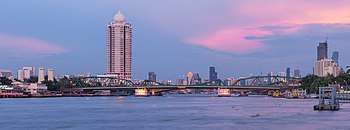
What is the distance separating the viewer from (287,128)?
54.8 m

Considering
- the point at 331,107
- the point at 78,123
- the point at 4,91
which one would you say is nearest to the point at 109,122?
the point at 78,123

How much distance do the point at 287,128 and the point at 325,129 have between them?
11.1 ft

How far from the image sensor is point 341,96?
117 meters

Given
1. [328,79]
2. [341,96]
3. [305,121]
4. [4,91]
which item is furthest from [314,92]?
[305,121]

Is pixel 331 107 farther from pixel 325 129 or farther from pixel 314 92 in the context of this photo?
pixel 314 92

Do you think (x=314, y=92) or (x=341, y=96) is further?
(x=314, y=92)

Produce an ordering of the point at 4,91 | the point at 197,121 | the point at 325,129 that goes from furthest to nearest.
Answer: the point at 4,91
the point at 197,121
the point at 325,129

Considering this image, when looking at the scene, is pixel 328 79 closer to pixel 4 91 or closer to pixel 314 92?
pixel 314 92

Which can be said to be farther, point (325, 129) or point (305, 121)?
point (305, 121)

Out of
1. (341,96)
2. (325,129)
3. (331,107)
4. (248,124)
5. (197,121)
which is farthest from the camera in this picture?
(341,96)

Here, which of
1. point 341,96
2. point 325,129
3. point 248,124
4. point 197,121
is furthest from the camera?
point 341,96

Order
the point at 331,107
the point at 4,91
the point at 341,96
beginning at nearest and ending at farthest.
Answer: the point at 331,107 → the point at 341,96 → the point at 4,91

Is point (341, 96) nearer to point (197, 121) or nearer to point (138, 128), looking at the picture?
point (197, 121)

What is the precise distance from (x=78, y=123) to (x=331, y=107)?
3759cm
